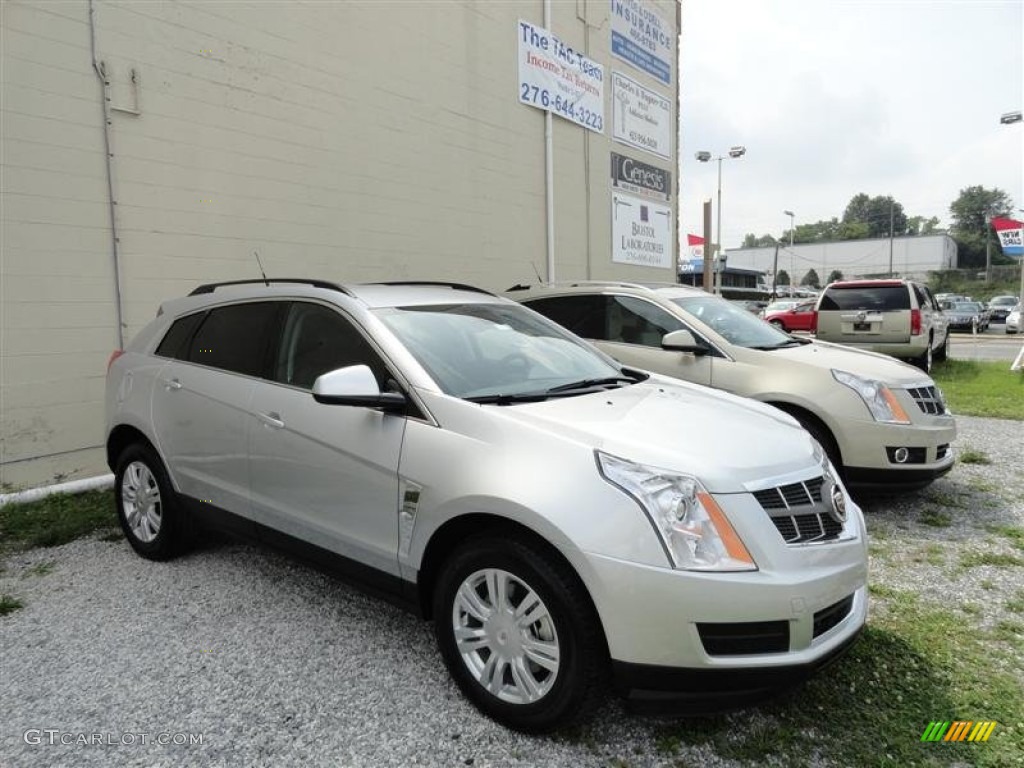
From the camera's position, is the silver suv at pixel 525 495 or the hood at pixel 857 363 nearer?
the silver suv at pixel 525 495

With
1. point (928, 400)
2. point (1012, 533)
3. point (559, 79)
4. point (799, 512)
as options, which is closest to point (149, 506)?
point (799, 512)

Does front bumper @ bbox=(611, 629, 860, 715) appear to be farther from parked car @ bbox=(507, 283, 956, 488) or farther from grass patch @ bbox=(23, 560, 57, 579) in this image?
grass patch @ bbox=(23, 560, 57, 579)

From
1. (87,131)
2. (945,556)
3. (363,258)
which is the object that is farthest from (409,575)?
(363,258)

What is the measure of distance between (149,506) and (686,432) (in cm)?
326

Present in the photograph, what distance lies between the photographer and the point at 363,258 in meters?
7.82

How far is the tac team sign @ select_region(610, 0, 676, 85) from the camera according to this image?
1228 cm

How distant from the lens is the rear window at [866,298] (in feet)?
39.4

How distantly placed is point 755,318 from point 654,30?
9552 millimetres

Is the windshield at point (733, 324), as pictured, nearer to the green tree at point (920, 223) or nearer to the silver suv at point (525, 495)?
the silver suv at point (525, 495)

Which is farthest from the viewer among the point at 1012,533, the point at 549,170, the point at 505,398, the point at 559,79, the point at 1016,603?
the point at 559,79

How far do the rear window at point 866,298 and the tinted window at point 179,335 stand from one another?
11329 millimetres

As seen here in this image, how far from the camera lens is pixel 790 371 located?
515 centimetres

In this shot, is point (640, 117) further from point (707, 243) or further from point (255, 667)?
point (255, 667)

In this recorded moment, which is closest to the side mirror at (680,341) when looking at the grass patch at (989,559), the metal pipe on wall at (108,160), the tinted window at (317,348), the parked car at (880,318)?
the grass patch at (989,559)
